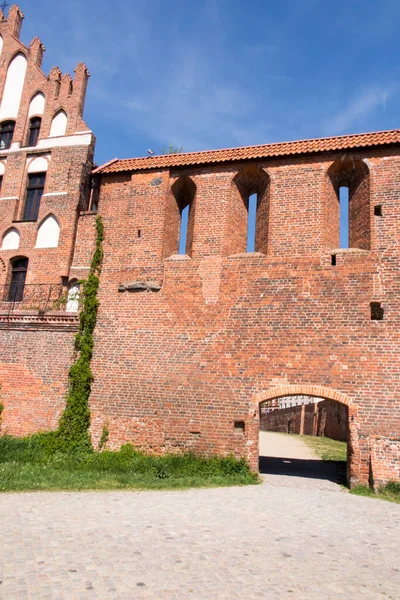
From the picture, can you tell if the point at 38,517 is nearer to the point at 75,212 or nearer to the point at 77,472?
the point at 77,472

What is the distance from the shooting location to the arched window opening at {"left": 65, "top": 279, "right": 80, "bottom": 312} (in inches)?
520

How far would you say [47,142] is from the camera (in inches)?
599

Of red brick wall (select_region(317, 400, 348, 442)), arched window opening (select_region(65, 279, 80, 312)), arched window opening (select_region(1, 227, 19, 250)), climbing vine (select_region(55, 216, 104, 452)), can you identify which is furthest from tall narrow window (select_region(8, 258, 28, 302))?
red brick wall (select_region(317, 400, 348, 442))

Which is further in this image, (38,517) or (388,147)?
(388,147)

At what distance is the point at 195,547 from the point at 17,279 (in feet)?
36.1

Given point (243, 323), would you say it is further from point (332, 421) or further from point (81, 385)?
point (332, 421)

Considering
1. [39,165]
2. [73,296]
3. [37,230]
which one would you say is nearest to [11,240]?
[37,230]

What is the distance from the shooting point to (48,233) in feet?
46.9

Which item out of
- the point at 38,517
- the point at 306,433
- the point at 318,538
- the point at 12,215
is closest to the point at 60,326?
the point at 12,215

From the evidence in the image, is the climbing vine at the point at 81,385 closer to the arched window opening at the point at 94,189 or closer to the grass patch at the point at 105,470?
the grass patch at the point at 105,470

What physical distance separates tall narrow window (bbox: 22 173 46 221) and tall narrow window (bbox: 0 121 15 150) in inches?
72.1

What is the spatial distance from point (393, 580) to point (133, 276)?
30.5 feet

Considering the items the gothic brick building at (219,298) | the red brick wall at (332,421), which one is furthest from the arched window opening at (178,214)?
the red brick wall at (332,421)

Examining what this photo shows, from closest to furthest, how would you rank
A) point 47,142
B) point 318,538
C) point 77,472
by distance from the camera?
point 318,538
point 77,472
point 47,142
